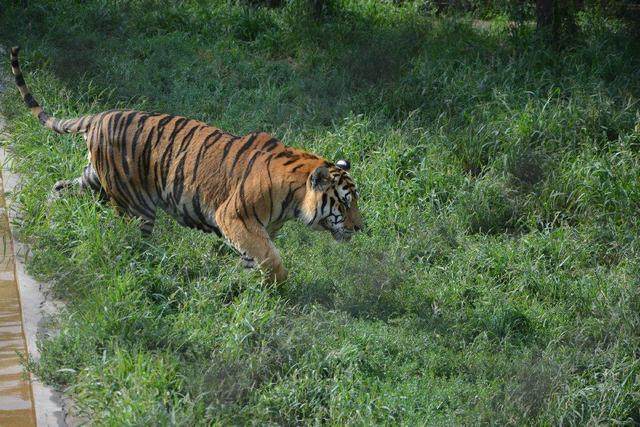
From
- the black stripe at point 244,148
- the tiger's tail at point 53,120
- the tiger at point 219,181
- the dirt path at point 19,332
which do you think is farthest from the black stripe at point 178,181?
the dirt path at point 19,332

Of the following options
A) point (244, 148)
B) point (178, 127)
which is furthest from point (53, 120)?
point (244, 148)

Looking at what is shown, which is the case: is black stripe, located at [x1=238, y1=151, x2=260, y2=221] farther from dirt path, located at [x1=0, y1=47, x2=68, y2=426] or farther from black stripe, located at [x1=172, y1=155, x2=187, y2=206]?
dirt path, located at [x1=0, y1=47, x2=68, y2=426]

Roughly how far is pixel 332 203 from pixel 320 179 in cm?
18

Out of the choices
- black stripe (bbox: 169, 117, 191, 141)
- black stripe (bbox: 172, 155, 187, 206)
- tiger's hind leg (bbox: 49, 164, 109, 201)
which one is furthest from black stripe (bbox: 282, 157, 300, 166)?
tiger's hind leg (bbox: 49, 164, 109, 201)

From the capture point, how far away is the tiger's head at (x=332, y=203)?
5.48 meters

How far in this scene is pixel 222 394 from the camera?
4.39 meters

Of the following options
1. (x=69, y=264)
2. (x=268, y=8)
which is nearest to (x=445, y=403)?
(x=69, y=264)

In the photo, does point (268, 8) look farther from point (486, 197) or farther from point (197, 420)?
point (197, 420)

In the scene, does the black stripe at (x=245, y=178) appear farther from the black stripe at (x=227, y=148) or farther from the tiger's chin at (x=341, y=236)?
the tiger's chin at (x=341, y=236)

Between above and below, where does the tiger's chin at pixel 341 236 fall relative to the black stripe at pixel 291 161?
below

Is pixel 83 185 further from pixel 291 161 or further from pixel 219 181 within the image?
pixel 291 161

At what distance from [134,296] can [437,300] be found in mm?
1856

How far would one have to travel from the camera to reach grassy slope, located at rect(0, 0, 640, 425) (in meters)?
4.68

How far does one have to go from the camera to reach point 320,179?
17.9 ft
